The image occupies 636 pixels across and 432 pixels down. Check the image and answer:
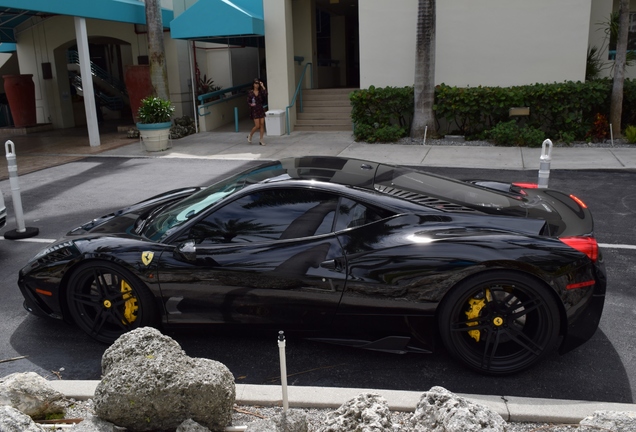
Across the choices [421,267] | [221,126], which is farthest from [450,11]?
[421,267]

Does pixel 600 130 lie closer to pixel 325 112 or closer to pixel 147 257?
pixel 325 112

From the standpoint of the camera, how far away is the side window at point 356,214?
4199 mm

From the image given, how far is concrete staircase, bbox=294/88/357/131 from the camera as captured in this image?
58.7 feet

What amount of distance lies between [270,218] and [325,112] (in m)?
14.5

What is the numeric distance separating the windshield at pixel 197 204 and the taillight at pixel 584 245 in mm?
2157

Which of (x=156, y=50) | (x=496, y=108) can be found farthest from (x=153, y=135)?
(x=496, y=108)

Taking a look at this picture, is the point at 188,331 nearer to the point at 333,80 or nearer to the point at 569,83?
the point at 569,83

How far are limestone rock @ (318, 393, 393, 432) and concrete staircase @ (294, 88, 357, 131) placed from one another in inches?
582

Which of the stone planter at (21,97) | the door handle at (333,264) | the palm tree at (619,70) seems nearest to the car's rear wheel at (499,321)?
the door handle at (333,264)

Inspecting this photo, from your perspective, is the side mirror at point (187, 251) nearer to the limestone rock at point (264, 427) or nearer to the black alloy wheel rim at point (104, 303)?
the black alloy wheel rim at point (104, 303)

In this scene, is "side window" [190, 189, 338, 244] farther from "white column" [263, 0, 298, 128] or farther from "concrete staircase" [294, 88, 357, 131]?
"white column" [263, 0, 298, 128]

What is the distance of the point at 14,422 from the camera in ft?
9.50

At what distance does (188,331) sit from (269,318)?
657 mm

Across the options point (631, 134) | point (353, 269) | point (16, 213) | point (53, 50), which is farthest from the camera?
point (53, 50)
